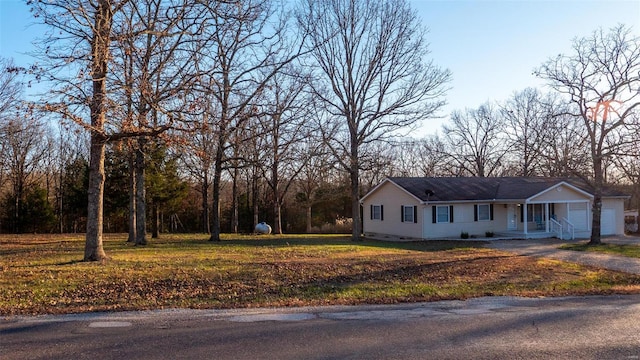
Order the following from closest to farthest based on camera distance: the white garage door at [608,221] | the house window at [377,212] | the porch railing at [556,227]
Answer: the porch railing at [556,227]
the white garage door at [608,221]
the house window at [377,212]

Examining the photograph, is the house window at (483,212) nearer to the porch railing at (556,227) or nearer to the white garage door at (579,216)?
the porch railing at (556,227)

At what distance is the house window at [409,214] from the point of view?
3020cm

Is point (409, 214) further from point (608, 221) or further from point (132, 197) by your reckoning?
point (132, 197)

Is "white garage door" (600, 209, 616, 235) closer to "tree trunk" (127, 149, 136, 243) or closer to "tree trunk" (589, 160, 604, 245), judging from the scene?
"tree trunk" (589, 160, 604, 245)

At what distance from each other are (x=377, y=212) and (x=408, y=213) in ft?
15.2

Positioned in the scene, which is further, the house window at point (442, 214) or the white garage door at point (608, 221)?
the white garage door at point (608, 221)

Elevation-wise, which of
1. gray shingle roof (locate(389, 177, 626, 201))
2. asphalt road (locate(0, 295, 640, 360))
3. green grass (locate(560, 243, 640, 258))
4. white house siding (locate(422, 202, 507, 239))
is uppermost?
gray shingle roof (locate(389, 177, 626, 201))

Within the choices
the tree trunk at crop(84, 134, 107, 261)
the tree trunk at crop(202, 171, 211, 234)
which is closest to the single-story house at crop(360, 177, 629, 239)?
the tree trunk at crop(202, 171, 211, 234)

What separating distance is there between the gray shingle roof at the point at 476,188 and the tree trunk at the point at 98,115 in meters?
20.0

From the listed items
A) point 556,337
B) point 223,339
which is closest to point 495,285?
point 556,337

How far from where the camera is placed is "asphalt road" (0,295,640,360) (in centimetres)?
561

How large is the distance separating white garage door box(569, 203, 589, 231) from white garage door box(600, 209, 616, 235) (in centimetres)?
94

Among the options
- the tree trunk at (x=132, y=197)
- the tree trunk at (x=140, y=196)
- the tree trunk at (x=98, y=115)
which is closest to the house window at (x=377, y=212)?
the tree trunk at (x=132, y=197)

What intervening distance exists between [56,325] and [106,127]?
7735mm
